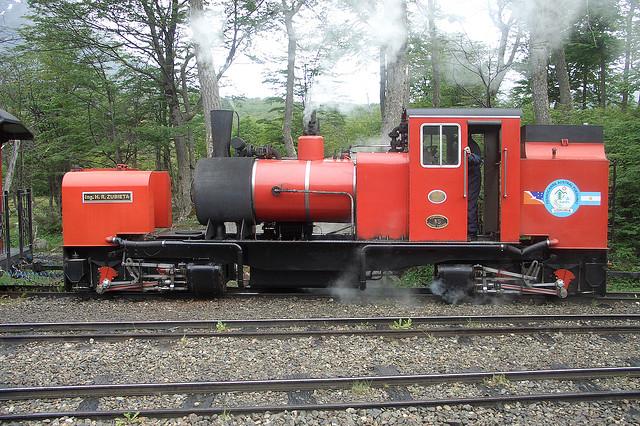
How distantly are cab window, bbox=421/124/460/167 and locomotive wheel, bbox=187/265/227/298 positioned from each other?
11.6 ft

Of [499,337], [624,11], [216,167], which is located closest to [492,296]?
[499,337]

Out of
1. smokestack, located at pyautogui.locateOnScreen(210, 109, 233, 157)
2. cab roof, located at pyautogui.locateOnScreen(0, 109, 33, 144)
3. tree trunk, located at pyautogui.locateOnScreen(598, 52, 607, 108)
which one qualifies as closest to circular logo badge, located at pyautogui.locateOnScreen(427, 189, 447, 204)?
smokestack, located at pyautogui.locateOnScreen(210, 109, 233, 157)

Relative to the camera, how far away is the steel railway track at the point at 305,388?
4340 mm

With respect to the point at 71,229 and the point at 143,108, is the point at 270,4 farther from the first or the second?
the point at 71,229

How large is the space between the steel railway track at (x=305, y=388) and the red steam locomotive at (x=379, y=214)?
2787 millimetres

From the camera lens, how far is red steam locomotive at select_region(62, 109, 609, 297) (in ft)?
25.2

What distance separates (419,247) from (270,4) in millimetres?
10993

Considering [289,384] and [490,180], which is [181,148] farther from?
[289,384]

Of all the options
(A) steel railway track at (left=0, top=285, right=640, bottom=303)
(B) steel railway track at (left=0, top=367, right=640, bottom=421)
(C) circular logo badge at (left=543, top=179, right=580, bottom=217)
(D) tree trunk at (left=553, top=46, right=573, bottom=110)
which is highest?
(D) tree trunk at (left=553, top=46, right=573, bottom=110)

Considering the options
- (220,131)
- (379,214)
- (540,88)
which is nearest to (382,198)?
(379,214)

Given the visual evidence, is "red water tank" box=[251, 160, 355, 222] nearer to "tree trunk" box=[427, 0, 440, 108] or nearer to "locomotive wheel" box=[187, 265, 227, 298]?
"locomotive wheel" box=[187, 265, 227, 298]

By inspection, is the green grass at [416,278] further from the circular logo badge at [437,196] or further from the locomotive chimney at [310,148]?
the locomotive chimney at [310,148]

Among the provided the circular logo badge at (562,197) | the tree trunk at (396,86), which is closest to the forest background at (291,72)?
the tree trunk at (396,86)

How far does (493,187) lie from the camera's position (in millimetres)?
8406
